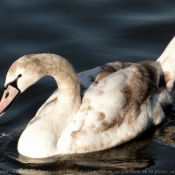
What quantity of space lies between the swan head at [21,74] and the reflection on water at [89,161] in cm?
91

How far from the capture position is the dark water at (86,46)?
8727 millimetres

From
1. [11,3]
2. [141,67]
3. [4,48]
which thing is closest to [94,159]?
[141,67]

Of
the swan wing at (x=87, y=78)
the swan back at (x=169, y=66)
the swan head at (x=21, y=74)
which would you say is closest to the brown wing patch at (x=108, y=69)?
the swan wing at (x=87, y=78)

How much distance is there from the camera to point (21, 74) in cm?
805

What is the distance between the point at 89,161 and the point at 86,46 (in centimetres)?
343

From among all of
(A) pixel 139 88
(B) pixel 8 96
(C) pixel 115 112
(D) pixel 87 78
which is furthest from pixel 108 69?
(B) pixel 8 96

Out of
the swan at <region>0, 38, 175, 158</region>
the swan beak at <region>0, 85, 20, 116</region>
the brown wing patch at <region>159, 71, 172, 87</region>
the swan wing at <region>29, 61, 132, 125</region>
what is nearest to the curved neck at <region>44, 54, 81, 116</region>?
the swan at <region>0, 38, 175, 158</region>

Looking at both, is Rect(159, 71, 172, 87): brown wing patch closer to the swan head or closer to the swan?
the swan

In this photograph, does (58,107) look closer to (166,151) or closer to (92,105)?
(92,105)

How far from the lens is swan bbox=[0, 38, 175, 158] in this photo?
830 centimetres

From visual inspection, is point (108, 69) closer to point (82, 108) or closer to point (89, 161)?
point (82, 108)

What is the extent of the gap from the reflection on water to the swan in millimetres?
96

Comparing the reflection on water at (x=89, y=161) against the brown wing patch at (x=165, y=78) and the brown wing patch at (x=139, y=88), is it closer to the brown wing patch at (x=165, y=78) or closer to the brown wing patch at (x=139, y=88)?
the brown wing patch at (x=139, y=88)

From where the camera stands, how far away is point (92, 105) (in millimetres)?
8906
